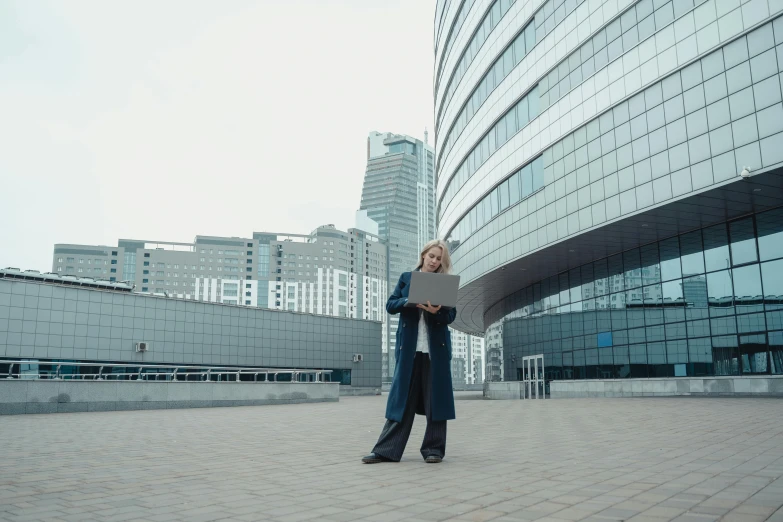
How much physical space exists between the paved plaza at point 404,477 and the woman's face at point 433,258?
1945 millimetres

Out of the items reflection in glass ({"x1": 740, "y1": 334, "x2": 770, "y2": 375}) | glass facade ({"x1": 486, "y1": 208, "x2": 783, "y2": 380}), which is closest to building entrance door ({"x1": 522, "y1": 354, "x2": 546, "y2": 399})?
glass facade ({"x1": 486, "y1": 208, "x2": 783, "y2": 380})

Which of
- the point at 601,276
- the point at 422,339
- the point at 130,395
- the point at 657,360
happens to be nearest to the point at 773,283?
the point at 657,360

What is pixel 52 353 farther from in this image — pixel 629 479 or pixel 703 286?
pixel 629 479

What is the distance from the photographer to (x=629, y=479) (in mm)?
4773

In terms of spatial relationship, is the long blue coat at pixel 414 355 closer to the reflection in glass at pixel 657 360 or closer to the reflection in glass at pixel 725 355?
the reflection in glass at pixel 725 355

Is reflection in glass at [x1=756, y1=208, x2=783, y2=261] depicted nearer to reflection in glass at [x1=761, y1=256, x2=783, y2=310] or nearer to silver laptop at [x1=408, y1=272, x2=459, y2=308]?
reflection in glass at [x1=761, y1=256, x2=783, y2=310]

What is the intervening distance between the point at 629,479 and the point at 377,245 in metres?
176

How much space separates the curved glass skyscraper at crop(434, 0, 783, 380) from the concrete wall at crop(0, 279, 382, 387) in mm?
12662

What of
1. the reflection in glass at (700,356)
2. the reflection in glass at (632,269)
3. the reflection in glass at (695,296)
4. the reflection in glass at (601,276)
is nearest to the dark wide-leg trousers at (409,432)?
the reflection in glass at (700,356)

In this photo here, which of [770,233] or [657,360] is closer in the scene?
[770,233]

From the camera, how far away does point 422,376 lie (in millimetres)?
6312

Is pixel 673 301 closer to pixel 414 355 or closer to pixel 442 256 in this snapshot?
pixel 442 256

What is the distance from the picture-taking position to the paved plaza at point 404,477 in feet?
12.3

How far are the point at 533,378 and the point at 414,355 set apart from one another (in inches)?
1148
